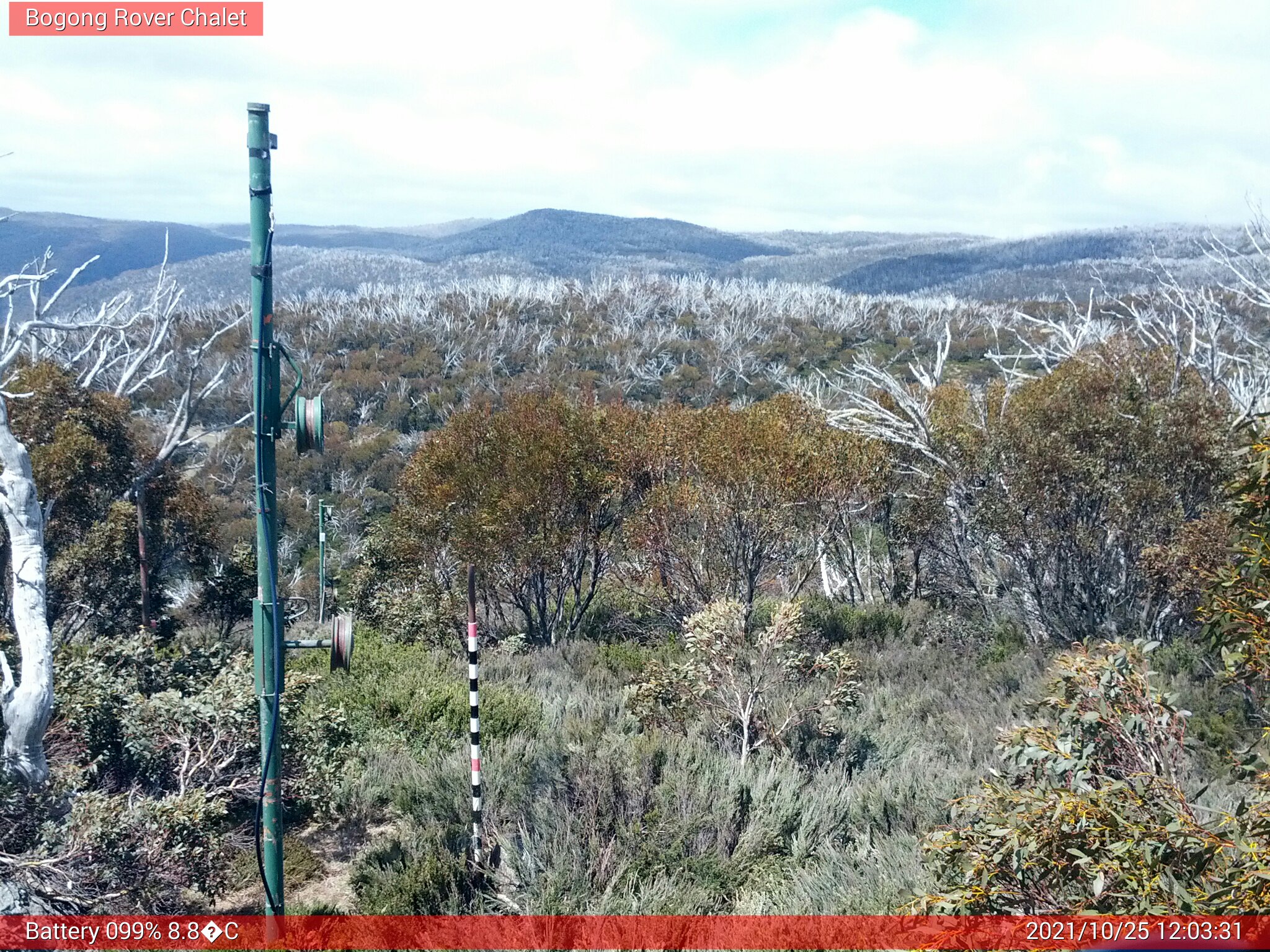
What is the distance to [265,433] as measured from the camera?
3877 millimetres

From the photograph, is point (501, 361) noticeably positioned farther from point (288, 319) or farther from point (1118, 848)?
point (1118, 848)

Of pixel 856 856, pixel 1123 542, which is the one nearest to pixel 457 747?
pixel 856 856

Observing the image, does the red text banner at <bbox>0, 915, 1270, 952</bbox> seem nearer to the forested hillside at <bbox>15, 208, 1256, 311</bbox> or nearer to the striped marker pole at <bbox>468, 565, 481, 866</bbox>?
the striped marker pole at <bbox>468, 565, 481, 866</bbox>

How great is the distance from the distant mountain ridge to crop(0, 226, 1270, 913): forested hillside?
7932 centimetres

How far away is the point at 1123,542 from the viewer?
36.8 ft

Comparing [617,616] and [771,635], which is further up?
[771,635]

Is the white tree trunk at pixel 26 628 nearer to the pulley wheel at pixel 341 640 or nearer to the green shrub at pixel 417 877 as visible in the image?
the green shrub at pixel 417 877

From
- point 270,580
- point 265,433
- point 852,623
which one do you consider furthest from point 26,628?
point 852,623

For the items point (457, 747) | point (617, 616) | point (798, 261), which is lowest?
point (617, 616)

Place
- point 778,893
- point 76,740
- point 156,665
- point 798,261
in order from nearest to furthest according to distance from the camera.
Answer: point 778,893 < point 76,740 < point 156,665 < point 798,261

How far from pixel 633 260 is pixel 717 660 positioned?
164m

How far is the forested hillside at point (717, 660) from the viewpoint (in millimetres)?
3852

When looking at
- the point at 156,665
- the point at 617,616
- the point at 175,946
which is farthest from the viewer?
the point at 617,616

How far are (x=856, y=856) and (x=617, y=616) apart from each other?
364 inches
